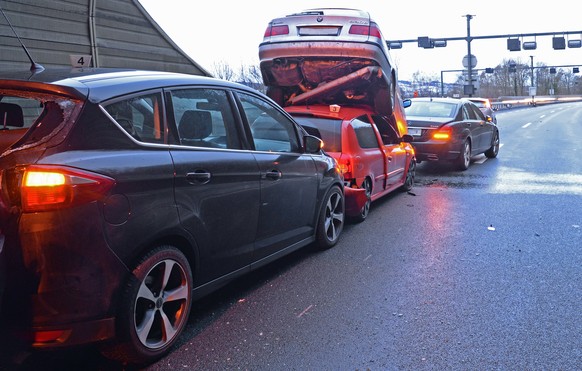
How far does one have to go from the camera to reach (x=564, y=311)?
3.99 meters

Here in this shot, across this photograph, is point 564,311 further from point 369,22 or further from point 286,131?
point 369,22

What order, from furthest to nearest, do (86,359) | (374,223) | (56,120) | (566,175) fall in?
(566,175)
(374,223)
(86,359)
(56,120)

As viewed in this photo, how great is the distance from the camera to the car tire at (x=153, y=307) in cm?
300

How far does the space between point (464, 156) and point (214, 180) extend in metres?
9.37

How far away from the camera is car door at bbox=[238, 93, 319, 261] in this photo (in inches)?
170

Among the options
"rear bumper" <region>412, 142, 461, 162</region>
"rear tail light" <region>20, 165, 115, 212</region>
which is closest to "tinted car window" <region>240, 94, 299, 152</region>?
"rear tail light" <region>20, 165, 115, 212</region>

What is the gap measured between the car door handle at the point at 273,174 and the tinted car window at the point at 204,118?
350mm

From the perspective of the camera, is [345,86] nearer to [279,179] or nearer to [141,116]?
[279,179]

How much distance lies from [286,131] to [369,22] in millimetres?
3561

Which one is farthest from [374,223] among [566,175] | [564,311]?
[566,175]

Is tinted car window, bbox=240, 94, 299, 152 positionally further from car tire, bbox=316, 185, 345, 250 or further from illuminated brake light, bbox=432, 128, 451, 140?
illuminated brake light, bbox=432, 128, 451, 140

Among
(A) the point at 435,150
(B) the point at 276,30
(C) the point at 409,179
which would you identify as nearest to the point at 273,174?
(B) the point at 276,30

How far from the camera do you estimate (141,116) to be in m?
3.33

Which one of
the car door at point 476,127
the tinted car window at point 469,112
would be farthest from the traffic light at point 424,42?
the tinted car window at point 469,112
